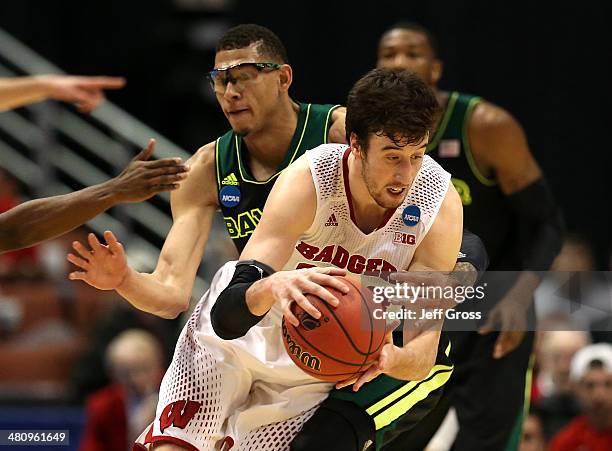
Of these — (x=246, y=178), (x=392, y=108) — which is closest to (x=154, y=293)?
(x=246, y=178)

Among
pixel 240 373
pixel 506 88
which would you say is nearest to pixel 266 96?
pixel 240 373

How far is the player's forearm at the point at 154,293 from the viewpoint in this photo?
475 centimetres

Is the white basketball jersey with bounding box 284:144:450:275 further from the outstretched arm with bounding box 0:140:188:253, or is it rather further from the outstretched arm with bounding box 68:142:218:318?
the outstretched arm with bounding box 68:142:218:318

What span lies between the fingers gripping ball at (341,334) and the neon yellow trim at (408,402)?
19.2 inches

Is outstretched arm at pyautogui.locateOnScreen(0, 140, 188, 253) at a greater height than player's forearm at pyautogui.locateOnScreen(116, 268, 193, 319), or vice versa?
outstretched arm at pyautogui.locateOnScreen(0, 140, 188, 253)

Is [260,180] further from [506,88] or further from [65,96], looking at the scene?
[506,88]

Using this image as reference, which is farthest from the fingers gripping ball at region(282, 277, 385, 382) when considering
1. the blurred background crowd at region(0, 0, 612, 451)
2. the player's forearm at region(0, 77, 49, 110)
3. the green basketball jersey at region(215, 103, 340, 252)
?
the blurred background crowd at region(0, 0, 612, 451)

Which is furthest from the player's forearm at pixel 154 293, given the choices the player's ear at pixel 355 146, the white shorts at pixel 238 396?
the player's ear at pixel 355 146

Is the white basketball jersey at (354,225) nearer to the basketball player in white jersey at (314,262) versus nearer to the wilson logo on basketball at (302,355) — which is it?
the basketball player in white jersey at (314,262)

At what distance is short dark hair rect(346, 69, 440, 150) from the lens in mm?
4227

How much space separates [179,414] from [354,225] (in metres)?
0.97

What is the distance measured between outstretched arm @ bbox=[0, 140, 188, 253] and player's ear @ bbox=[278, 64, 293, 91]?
0.69 metres

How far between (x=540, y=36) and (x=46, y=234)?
6.33m

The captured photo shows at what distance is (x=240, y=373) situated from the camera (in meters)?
4.70
